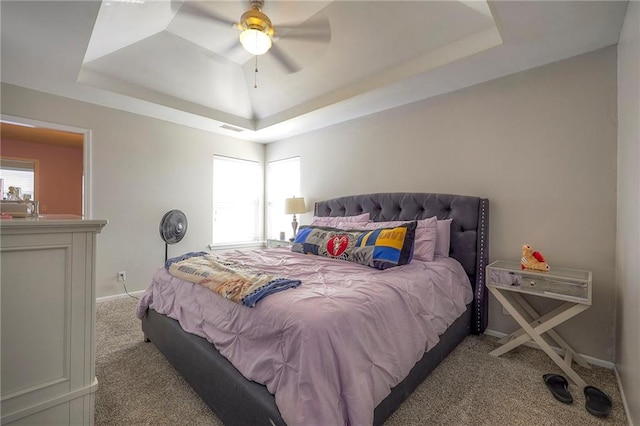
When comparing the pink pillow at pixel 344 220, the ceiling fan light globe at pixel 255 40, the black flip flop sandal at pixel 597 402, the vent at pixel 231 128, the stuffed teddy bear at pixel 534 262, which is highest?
the ceiling fan light globe at pixel 255 40

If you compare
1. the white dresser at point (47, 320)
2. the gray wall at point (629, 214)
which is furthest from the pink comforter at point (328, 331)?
the gray wall at point (629, 214)

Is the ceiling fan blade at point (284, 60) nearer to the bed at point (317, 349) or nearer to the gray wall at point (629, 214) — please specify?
the bed at point (317, 349)

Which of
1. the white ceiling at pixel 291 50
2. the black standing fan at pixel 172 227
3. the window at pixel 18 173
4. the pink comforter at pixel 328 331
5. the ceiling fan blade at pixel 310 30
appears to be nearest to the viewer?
the pink comforter at pixel 328 331

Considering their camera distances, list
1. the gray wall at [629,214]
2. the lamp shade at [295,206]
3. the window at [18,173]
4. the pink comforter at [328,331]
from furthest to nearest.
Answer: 1. the window at [18,173]
2. the lamp shade at [295,206]
3. the gray wall at [629,214]
4. the pink comforter at [328,331]

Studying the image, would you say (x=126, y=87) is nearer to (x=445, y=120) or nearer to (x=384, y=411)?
(x=445, y=120)

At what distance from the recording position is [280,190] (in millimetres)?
4699

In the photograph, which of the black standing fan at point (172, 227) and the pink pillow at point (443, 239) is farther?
the black standing fan at point (172, 227)

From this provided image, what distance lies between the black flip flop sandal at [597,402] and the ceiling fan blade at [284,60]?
3.49m

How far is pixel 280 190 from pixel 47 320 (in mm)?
3701

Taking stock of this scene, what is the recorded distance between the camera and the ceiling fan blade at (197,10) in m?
2.41

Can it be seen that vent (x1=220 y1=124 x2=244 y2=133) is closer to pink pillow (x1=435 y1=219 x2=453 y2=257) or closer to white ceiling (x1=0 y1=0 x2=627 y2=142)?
white ceiling (x1=0 y1=0 x2=627 y2=142)

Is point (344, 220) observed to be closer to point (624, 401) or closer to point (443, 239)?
point (443, 239)

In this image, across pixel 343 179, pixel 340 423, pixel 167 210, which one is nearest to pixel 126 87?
pixel 167 210

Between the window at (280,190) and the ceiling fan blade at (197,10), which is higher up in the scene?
the ceiling fan blade at (197,10)
